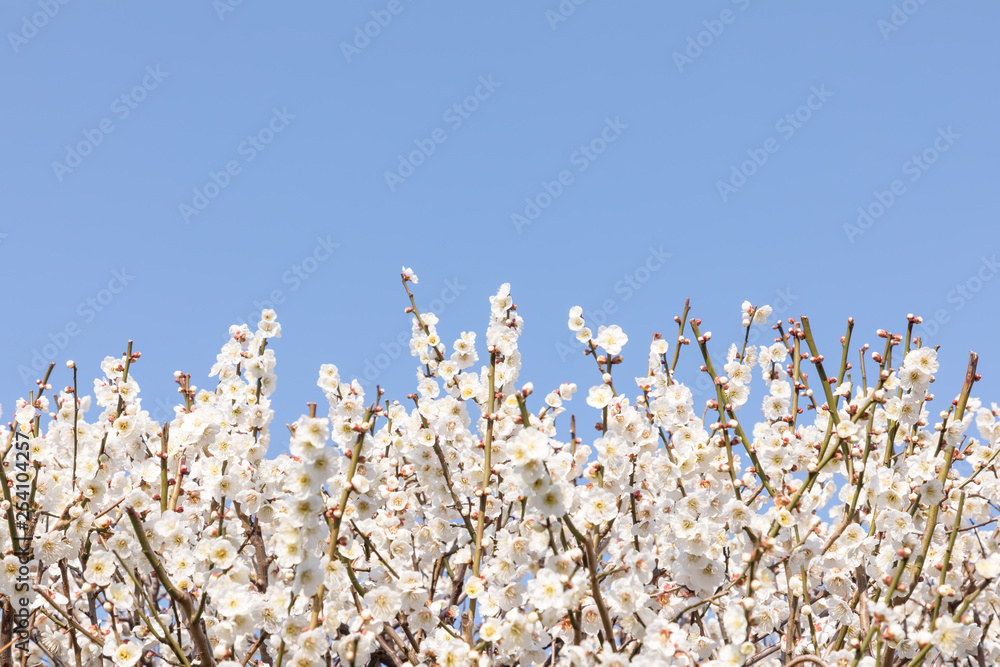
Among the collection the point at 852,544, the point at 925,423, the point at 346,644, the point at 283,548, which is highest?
the point at 925,423

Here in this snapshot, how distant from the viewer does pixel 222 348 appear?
4.60m

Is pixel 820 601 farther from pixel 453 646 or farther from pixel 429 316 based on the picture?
pixel 429 316

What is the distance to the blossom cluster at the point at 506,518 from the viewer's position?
3059 mm

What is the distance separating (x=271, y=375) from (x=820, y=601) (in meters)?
3.40

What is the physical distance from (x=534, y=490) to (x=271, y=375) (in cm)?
231

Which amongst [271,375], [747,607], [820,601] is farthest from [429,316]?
[820,601]

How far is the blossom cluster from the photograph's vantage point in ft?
10.0

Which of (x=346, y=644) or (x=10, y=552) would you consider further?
(x=10, y=552)

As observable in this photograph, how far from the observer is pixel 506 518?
424 centimetres

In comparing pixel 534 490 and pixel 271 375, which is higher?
pixel 271 375

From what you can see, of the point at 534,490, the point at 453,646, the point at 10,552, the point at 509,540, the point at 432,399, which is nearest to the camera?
the point at 534,490

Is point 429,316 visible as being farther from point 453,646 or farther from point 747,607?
point 747,607

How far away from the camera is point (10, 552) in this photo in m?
3.66

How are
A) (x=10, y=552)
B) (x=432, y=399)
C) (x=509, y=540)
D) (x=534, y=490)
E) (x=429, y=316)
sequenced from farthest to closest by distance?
(x=429, y=316) < (x=432, y=399) < (x=10, y=552) < (x=509, y=540) < (x=534, y=490)
